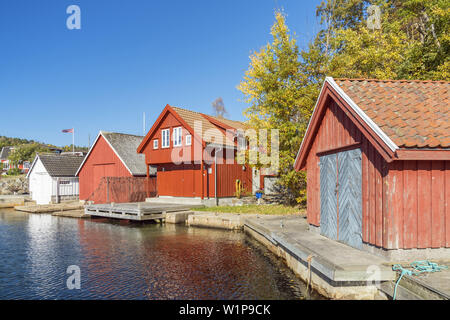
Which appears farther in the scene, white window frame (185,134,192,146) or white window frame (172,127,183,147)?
white window frame (172,127,183,147)

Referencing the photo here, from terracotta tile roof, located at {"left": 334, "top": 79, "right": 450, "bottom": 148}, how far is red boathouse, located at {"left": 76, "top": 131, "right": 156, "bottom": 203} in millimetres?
21373

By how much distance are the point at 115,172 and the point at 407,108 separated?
26.0 m

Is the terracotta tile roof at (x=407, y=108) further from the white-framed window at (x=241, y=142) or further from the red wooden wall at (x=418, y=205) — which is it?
the white-framed window at (x=241, y=142)

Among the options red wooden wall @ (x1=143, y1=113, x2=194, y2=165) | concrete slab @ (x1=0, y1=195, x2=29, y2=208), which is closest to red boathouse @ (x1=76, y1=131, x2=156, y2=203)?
red wooden wall @ (x1=143, y1=113, x2=194, y2=165)

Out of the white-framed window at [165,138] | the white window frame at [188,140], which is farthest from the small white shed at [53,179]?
the white window frame at [188,140]

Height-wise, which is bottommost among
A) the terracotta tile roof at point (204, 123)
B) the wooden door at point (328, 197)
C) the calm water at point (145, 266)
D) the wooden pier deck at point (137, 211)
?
the calm water at point (145, 266)

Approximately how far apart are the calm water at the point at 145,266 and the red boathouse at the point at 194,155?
6303 mm

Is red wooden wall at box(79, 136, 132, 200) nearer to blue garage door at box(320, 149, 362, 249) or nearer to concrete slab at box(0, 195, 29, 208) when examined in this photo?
concrete slab at box(0, 195, 29, 208)

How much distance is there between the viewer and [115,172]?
98.4 ft

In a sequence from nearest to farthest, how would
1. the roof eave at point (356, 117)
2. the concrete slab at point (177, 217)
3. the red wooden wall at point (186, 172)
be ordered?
the roof eave at point (356, 117) < the concrete slab at point (177, 217) < the red wooden wall at point (186, 172)

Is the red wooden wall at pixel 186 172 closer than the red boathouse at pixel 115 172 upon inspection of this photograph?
Yes

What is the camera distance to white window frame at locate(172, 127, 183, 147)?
24.9m

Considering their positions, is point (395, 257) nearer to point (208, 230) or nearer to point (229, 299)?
point (229, 299)

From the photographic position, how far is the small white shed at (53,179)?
3403 centimetres
